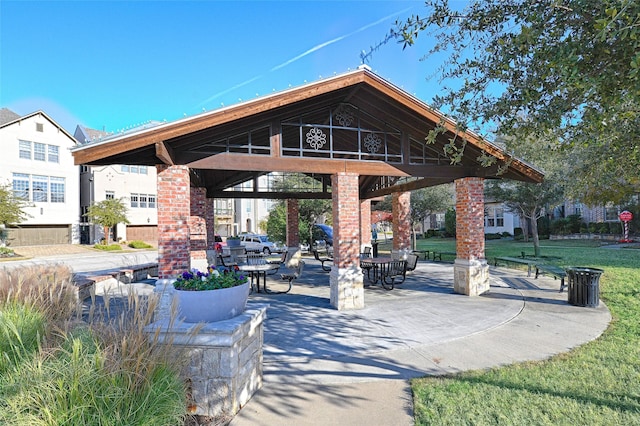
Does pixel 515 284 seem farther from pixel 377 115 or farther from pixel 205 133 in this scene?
pixel 205 133

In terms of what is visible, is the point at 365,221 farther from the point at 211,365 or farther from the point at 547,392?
the point at 211,365

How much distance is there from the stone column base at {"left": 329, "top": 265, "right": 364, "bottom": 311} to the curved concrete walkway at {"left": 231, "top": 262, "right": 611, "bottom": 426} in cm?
25

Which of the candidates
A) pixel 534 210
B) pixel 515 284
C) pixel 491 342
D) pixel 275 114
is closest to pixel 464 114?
pixel 491 342

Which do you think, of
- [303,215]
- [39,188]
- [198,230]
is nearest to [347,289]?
[198,230]

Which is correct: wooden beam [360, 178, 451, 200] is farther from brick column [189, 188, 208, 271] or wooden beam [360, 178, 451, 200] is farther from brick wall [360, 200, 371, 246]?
brick column [189, 188, 208, 271]

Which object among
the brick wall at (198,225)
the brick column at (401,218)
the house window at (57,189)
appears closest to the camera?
the brick wall at (198,225)

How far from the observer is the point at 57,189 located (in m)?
31.1

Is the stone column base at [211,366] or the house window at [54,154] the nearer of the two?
the stone column base at [211,366]

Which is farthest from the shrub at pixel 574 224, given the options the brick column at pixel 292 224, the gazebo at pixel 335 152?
the brick column at pixel 292 224

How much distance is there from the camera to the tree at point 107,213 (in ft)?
98.3

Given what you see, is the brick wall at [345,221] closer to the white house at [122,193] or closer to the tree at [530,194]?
the tree at [530,194]

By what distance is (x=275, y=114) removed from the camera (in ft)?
25.5

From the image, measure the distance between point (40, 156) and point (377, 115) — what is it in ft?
111

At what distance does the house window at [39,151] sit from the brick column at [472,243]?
116ft
